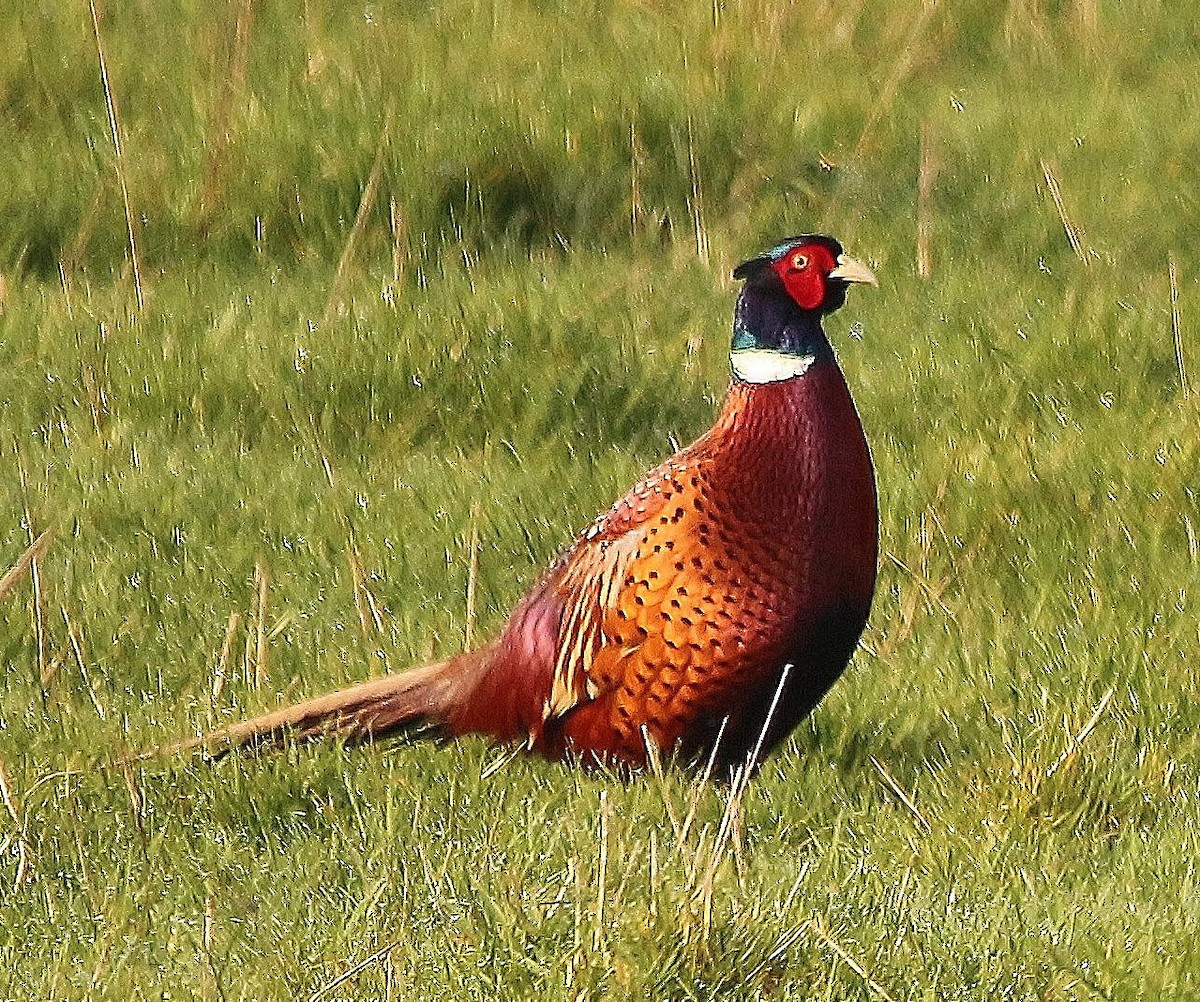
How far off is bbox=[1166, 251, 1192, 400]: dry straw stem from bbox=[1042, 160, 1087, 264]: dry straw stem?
0.73 feet

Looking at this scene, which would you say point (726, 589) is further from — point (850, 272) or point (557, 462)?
point (557, 462)

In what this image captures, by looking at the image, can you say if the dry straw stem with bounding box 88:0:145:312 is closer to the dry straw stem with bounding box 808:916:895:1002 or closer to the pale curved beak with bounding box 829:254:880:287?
the pale curved beak with bounding box 829:254:880:287

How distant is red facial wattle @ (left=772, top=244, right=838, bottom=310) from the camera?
12.0 ft

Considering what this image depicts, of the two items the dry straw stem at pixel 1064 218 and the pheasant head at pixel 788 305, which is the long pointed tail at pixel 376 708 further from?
the dry straw stem at pixel 1064 218

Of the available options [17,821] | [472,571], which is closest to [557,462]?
[472,571]

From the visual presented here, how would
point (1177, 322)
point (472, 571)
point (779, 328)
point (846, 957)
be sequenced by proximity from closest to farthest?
point (846, 957) < point (779, 328) < point (472, 571) < point (1177, 322)

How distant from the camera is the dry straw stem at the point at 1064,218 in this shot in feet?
18.9

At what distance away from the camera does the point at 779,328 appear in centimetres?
359

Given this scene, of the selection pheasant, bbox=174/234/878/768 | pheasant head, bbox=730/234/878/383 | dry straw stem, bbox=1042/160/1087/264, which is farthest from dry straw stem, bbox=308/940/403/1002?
dry straw stem, bbox=1042/160/1087/264

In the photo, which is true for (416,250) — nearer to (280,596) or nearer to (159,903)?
(280,596)

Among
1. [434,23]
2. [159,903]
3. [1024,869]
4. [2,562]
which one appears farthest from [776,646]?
[434,23]

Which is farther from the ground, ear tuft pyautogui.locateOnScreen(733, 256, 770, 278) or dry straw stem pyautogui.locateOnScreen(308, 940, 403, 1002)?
ear tuft pyautogui.locateOnScreen(733, 256, 770, 278)

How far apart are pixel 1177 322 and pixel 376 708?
223 centimetres

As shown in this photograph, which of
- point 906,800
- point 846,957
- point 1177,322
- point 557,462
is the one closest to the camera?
point 846,957
